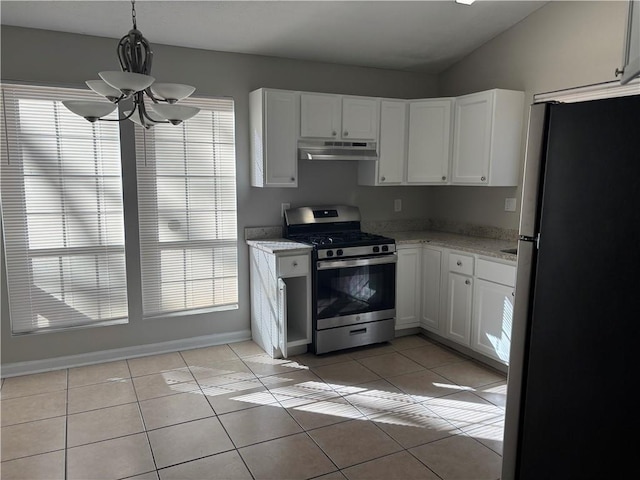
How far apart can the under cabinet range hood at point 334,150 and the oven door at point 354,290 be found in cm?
88

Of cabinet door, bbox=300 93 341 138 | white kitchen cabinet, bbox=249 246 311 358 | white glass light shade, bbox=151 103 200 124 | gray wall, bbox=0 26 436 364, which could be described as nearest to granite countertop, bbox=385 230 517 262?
gray wall, bbox=0 26 436 364

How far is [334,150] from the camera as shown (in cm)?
398

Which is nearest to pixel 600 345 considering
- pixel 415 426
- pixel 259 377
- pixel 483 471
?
pixel 483 471

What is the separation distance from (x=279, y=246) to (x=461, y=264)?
1.46m

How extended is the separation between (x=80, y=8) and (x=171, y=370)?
2.58m

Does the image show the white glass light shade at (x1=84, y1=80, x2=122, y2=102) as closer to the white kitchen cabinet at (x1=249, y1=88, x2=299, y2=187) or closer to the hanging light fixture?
the hanging light fixture

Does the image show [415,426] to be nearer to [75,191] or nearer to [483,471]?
[483,471]

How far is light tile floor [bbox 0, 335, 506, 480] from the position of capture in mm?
2396

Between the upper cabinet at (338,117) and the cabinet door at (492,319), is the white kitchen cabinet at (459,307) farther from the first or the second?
the upper cabinet at (338,117)

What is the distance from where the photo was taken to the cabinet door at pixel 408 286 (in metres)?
4.13

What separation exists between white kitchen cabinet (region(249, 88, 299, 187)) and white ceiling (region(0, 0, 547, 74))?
17.8 inches

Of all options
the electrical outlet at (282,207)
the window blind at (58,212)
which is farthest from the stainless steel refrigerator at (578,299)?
the window blind at (58,212)

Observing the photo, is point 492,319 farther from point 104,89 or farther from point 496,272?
point 104,89

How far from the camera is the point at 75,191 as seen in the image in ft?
11.6
